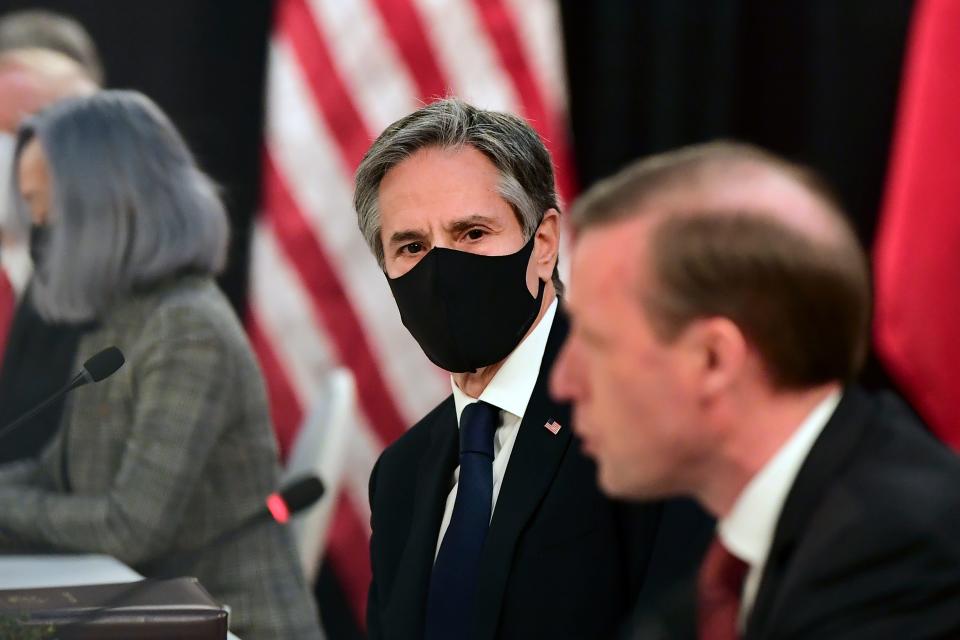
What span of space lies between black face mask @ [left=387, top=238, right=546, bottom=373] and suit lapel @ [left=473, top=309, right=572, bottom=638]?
0.19 ft

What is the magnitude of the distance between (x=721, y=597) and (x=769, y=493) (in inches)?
4.5

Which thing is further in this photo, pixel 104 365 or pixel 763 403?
pixel 104 365

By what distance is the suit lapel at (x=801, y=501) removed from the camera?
975mm

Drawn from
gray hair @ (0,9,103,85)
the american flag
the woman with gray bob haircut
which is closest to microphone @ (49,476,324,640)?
the woman with gray bob haircut

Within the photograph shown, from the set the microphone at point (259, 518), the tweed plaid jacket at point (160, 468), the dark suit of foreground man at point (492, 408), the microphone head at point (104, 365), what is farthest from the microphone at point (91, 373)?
the dark suit of foreground man at point (492, 408)

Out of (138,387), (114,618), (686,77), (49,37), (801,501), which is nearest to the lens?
(801,501)

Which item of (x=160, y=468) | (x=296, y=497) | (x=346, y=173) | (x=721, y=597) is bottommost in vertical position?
(x=346, y=173)

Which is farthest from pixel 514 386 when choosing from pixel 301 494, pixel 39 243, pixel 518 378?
pixel 39 243

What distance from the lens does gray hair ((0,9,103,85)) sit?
279cm

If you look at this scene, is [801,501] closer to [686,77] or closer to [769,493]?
[769,493]

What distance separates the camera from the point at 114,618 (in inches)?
55.2

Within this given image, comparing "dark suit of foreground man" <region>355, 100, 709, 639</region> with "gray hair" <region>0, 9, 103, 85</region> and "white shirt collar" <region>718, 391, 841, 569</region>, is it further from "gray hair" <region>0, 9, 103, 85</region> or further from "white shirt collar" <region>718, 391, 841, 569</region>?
"gray hair" <region>0, 9, 103, 85</region>

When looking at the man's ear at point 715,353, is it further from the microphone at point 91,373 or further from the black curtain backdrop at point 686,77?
the black curtain backdrop at point 686,77

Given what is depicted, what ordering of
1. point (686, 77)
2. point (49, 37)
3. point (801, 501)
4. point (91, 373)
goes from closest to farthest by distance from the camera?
point (801, 501), point (91, 373), point (49, 37), point (686, 77)
